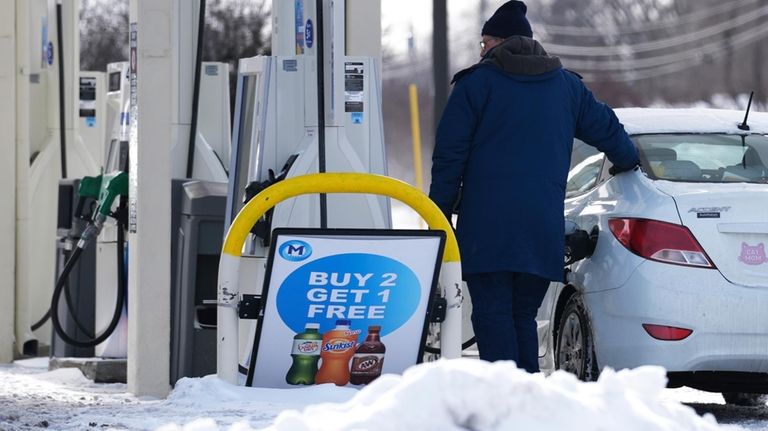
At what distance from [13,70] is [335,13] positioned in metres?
4.71

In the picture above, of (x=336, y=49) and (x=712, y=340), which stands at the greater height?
(x=336, y=49)

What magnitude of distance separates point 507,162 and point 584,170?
5.47 ft

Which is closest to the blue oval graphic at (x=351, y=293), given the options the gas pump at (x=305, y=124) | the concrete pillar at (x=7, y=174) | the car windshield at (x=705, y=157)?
the gas pump at (x=305, y=124)

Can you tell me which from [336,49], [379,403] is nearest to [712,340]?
[336,49]

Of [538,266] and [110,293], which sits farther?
[110,293]

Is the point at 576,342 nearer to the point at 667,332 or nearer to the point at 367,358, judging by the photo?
the point at 667,332

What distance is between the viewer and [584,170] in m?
9.11

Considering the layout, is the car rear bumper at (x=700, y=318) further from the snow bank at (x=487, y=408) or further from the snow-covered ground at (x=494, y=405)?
the snow bank at (x=487, y=408)


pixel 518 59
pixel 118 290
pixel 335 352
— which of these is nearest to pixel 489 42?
pixel 518 59

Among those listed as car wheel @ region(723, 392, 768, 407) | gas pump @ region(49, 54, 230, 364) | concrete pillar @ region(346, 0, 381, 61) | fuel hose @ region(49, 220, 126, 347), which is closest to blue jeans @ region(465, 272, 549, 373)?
concrete pillar @ region(346, 0, 381, 61)

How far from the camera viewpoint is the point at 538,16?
6275 centimetres

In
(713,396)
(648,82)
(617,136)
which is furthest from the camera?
(648,82)

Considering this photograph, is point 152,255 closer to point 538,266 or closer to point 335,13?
point 335,13

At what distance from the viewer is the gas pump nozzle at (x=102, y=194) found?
9.71 metres
